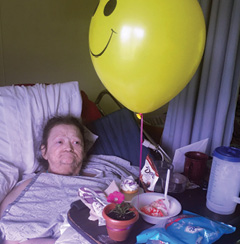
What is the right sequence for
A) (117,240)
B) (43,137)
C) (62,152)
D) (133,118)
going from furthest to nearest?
(133,118) → (43,137) → (62,152) → (117,240)

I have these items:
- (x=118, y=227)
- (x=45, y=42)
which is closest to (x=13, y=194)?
(x=118, y=227)

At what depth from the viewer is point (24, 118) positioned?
152 centimetres

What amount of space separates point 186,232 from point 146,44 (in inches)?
23.1

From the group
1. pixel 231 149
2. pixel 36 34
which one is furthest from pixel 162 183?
pixel 36 34

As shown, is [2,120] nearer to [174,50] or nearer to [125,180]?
[125,180]

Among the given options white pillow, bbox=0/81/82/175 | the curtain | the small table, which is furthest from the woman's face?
the curtain

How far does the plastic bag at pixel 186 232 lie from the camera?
72 cm

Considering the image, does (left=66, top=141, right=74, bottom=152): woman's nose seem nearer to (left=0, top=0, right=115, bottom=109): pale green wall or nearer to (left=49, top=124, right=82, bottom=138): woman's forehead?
(left=49, top=124, right=82, bottom=138): woman's forehead

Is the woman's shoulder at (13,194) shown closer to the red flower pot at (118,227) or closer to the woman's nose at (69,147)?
the woman's nose at (69,147)

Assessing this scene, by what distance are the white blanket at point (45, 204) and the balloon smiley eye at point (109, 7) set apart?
0.72 meters

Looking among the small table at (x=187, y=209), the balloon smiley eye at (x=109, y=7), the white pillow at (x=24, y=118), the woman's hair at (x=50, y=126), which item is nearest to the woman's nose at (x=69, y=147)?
the woman's hair at (x=50, y=126)

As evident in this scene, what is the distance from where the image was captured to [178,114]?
5.27ft

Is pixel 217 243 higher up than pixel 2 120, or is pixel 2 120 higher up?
pixel 2 120

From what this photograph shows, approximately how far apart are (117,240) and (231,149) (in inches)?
20.7
